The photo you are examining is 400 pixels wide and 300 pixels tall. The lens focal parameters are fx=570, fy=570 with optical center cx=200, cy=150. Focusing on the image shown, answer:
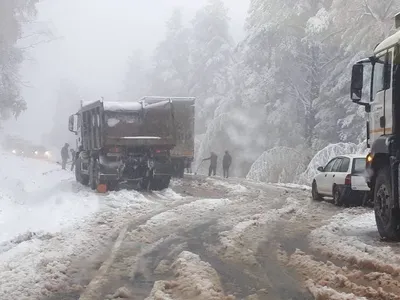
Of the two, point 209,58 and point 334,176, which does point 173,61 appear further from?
point 334,176

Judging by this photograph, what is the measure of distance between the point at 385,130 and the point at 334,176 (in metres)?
6.84

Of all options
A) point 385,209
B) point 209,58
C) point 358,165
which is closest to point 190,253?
point 385,209

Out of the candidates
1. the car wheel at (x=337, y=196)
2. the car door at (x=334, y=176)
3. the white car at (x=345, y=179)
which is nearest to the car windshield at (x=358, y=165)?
the white car at (x=345, y=179)


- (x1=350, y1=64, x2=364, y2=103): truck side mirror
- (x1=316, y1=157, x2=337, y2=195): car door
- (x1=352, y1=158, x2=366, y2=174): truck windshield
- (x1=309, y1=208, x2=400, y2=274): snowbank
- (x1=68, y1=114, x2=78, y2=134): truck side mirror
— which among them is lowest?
(x1=309, y1=208, x2=400, y2=274): snowbank

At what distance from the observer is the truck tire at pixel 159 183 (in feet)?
65.1

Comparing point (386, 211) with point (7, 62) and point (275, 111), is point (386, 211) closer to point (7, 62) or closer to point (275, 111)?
point (275, 111)

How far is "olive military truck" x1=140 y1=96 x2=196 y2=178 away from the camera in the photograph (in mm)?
27516

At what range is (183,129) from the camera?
91.1 ft

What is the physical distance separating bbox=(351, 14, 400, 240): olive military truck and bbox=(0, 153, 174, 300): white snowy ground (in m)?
4.70

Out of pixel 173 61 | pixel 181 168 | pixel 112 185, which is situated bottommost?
pixel 112 185

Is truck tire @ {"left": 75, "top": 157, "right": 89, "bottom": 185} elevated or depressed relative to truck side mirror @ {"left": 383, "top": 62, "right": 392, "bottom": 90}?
depressed

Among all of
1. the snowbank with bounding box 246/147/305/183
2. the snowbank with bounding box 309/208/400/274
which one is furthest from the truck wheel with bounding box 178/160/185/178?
the snowbank with bounding box 309/208/400/274

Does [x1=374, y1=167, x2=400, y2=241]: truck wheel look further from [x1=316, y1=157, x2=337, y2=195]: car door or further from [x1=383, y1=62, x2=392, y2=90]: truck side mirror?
[x1=316, y1=157, x2=337, y2=195]: car door

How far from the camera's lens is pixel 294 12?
1273 inches
